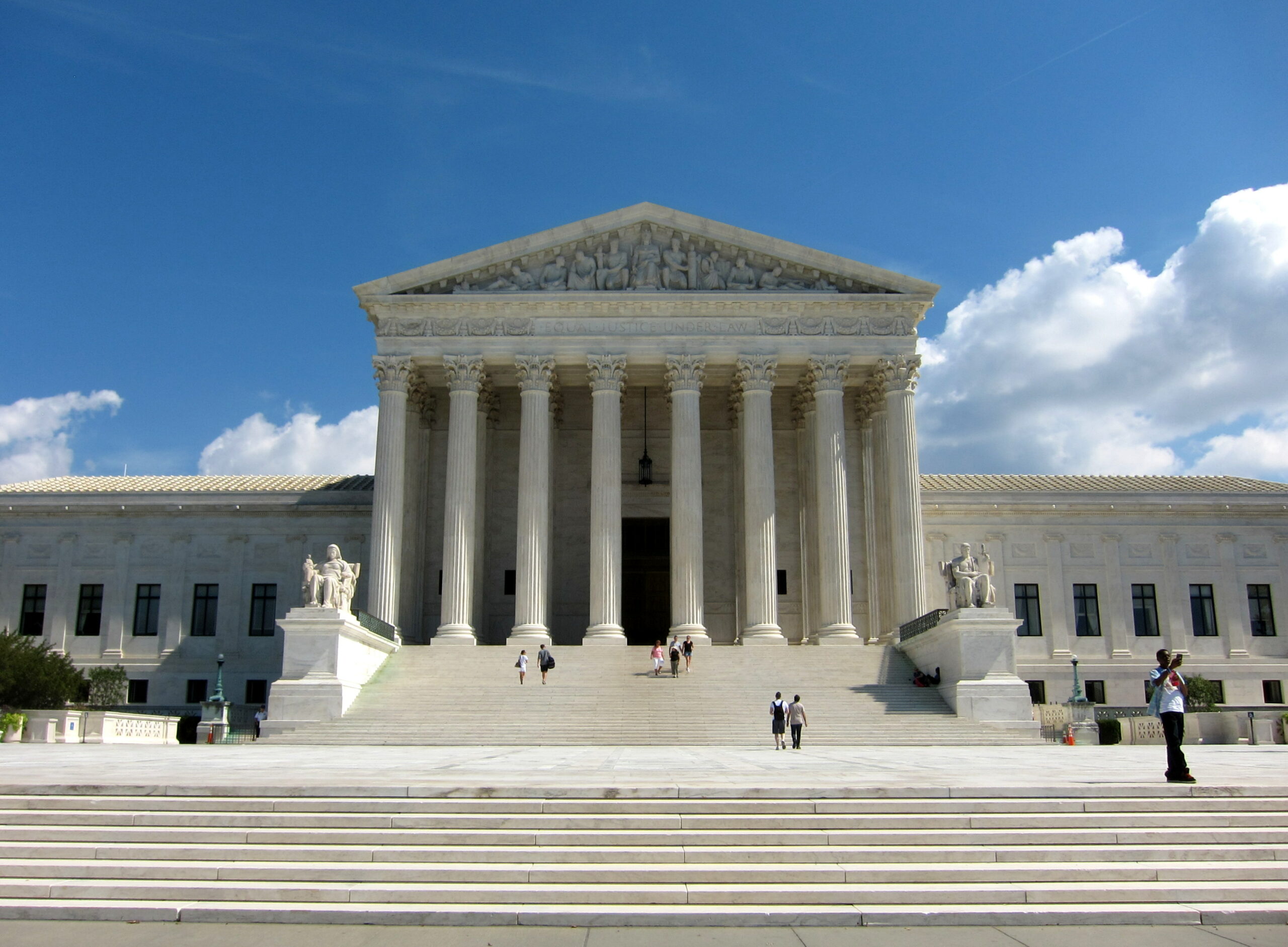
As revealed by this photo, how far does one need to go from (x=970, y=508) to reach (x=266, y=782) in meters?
43.4

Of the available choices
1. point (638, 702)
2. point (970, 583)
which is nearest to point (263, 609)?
point (638, 702)

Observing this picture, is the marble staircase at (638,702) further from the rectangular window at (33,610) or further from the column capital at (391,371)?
the rectangular window at (33,610)

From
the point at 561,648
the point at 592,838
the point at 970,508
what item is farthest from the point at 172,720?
the point at 970,508

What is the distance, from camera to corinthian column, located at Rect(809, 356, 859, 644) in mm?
43562

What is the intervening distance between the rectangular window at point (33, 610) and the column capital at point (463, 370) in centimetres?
2322

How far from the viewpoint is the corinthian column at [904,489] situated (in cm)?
4356

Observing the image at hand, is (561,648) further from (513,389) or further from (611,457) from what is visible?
(513,389)

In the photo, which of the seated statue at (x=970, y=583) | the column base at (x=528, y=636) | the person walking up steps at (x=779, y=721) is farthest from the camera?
the column base at (x=528, y=636)

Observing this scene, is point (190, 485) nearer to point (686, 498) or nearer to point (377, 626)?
point (377, 626)

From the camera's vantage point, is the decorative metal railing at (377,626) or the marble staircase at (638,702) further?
the decorative metal railing at (377,626)

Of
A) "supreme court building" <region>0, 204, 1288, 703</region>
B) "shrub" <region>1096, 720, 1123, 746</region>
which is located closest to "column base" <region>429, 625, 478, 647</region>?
"supreme court building" <region>0, 204, 1288, 703</region>

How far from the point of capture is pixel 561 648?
41.3m

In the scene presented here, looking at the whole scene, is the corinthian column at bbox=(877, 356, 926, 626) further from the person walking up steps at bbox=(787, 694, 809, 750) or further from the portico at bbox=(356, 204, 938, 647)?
the person walking up steps at bbox=(787, 694, 809, 750)

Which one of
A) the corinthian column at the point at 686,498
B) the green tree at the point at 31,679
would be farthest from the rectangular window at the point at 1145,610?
the green tree at the point at 31,679
